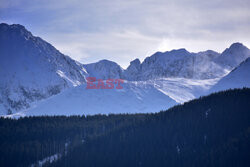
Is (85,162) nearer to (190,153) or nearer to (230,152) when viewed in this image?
(190,153)

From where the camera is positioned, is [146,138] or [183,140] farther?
[146,138]

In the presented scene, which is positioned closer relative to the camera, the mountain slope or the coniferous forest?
the mountain slope

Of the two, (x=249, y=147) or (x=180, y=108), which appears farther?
(x=180, y=108)

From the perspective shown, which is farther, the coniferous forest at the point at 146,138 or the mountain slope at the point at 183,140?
the coniferous forest at the point at 146,138

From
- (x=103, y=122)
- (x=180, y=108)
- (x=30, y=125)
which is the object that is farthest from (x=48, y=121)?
(x=180, y=108)

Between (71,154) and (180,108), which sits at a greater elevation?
(180,108)

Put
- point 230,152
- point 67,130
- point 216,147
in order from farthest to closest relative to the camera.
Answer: point 67,130
point 216,147
point 230,152

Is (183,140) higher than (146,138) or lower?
lower

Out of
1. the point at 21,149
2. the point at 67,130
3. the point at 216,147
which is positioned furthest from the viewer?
the point at 67,130
